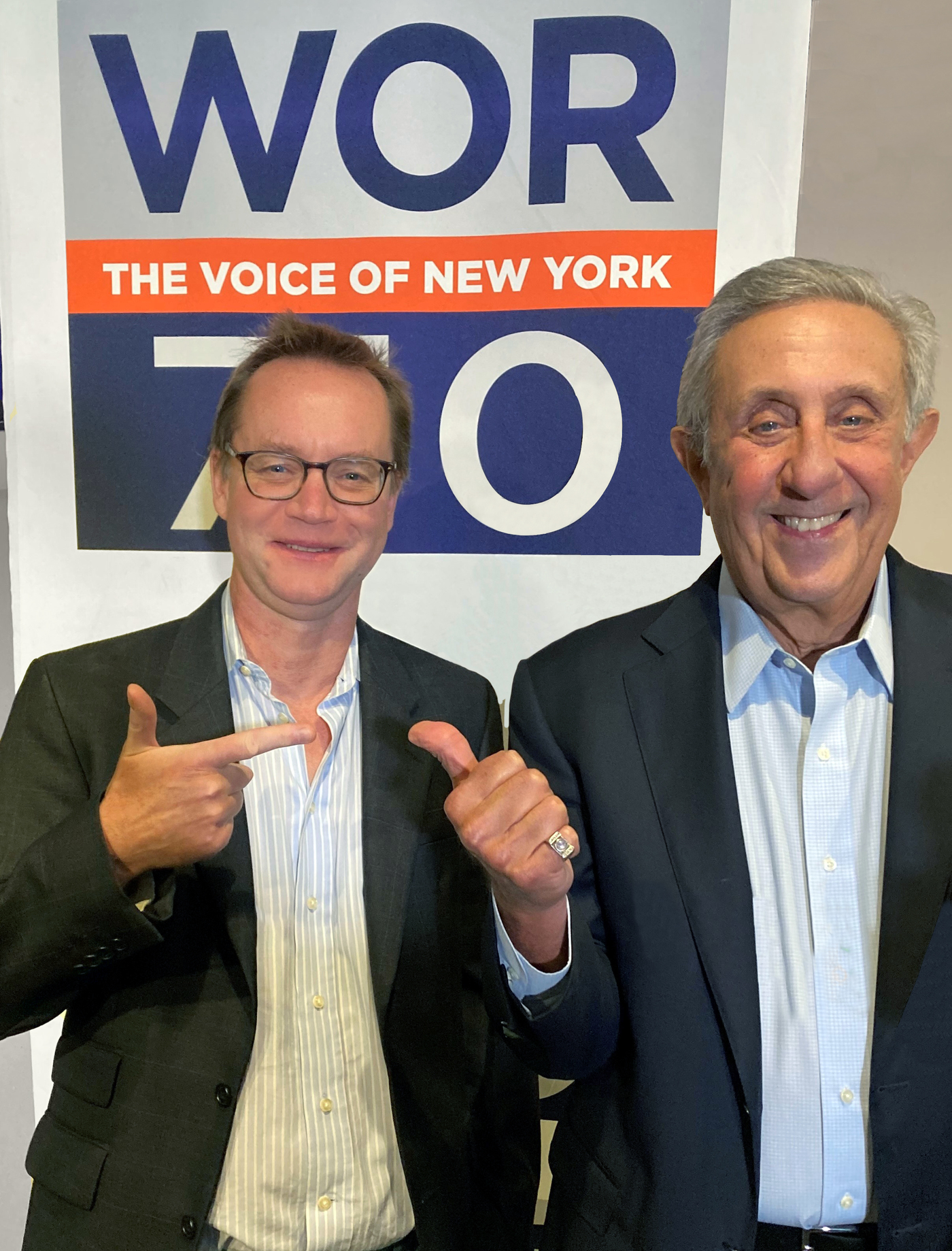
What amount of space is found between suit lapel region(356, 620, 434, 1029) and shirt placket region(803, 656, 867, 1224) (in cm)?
64

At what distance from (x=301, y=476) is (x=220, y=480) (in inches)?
7.3

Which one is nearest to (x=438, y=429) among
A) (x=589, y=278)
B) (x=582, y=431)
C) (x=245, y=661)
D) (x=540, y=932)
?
(x=582, y=431)

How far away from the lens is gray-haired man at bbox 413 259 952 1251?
1.17 metres

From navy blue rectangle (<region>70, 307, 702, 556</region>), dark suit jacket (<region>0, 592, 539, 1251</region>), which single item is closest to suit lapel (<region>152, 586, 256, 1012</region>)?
dark suit jacket (<region>0, 592, 539, 1251</region>)

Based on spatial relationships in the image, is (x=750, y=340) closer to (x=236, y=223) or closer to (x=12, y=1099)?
(x=236, y=223)

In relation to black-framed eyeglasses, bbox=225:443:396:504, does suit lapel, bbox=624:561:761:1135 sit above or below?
below

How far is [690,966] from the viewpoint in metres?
1.22

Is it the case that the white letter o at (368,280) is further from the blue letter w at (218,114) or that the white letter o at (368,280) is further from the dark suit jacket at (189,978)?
the dark suit jacket at (189,978)

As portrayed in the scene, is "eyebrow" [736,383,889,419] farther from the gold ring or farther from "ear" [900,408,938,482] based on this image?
the gold ring

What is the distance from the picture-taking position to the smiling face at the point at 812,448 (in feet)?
4.08

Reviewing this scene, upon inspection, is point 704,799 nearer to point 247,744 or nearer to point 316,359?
point 247,744

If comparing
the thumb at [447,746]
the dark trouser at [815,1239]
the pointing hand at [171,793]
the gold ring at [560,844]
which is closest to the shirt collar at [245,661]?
the pointing hand at [171,793]

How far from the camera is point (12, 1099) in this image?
2.30 m

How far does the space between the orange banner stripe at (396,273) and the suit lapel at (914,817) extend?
2.99 ft
